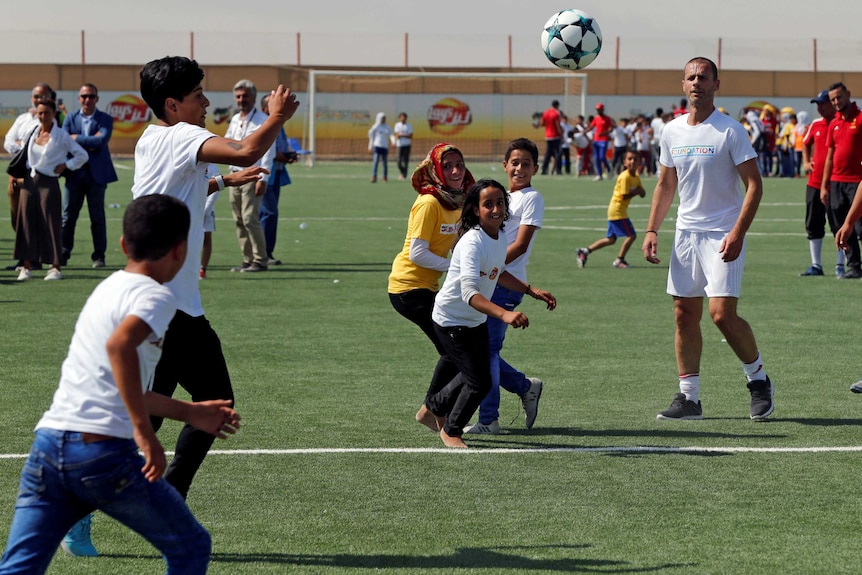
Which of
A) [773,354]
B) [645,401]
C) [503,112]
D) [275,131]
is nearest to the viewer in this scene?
[275,131]

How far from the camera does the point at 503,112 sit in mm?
55344

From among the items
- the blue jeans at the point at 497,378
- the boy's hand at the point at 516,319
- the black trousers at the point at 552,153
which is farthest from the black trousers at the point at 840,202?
the black trousers at the point at 552,153

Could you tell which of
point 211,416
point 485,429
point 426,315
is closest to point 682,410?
point 485,429

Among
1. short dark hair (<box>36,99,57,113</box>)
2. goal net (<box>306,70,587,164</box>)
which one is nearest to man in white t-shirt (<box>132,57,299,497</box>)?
short dark hair (<box>36,99,57,113</box>)

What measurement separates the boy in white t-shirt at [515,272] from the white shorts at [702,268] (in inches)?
36.6

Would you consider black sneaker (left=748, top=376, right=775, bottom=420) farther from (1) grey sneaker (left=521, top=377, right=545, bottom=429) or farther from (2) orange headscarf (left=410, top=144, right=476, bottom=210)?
(2) orange headscarf (left=410, top=144, right=476, bottom=210)

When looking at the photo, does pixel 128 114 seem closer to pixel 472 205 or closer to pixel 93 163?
pixel 93 163

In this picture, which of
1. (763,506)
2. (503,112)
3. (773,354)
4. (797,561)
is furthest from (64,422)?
(503,112)

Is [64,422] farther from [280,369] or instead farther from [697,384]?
[280,369]

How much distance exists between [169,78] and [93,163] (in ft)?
37.7

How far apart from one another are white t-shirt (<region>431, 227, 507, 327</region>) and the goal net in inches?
1825

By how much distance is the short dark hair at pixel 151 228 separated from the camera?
409 centimetres

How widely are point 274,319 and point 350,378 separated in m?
3.05

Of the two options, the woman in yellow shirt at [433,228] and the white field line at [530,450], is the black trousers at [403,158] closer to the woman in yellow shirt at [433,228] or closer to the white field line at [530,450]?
the woman in yellow shirt at [433,228]
